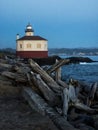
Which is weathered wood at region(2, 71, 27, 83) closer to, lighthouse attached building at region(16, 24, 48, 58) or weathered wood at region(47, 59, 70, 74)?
weathered wood at region(47, 59, 70, 74)

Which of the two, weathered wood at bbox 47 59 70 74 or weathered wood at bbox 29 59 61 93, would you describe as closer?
weathered wood at bbox 29 59 61 93

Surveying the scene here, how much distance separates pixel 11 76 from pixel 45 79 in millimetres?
1381

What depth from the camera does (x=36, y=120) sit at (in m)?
7.54

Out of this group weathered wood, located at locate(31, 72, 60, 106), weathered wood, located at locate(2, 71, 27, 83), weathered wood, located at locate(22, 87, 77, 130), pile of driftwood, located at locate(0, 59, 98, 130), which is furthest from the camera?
weathered wood, located at locate(2, 71, 27, 83)

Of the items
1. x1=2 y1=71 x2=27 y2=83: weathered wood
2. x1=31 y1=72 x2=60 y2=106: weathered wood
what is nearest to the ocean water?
x1=2 y1=71 x2=27 y2=83: weathered wood

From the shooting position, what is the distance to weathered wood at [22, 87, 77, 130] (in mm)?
6714

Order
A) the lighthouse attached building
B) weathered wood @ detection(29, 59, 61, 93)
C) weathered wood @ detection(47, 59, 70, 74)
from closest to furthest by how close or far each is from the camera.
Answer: weathered wood @ detection(29, 59, 61, 93), weathered wood @ detection(47, 59, 70, 74), the lighthouse attached building

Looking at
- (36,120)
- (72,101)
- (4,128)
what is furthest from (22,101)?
(4,128)

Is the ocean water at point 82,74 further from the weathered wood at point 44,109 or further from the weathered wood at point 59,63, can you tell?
the weathered wood at point 44,109

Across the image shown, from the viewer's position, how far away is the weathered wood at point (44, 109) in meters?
6.71

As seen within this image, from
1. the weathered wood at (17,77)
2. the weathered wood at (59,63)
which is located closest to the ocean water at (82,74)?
the weathered wood at (59,63)

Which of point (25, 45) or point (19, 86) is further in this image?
point (25, 45)

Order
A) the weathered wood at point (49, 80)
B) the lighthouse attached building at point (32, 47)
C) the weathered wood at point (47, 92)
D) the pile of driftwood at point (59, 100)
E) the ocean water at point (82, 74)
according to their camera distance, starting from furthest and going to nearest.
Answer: the lighthouse attached building at point (32, 47)
the ocean water at point (82, 74)
the weathered wood at point (49, 80)
the weathered wood at point (47, 92)
the pile of driftwood at point (59, 100)

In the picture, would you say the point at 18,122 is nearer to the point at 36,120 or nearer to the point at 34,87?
the point at 36,120
